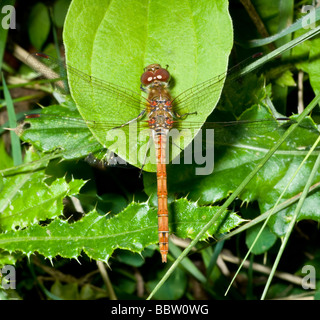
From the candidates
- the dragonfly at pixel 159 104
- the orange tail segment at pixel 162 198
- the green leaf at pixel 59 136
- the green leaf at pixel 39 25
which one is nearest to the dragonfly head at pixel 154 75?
the dragonfly at pixel 159 104

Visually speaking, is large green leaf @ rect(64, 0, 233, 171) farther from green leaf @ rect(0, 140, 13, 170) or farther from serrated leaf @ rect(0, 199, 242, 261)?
green leaf @ rect(0, 140, 13, 170)

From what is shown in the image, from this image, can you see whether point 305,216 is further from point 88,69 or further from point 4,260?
point 4,260

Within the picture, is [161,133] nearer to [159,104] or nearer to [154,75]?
[159,104]

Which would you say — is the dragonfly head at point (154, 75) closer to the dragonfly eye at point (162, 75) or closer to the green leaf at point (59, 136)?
the dragonfly eye at point (162, 75)

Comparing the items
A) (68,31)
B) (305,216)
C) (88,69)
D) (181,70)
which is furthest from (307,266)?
(68,31)

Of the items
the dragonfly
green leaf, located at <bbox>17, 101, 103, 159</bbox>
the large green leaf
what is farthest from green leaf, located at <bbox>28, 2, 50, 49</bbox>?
the large green leaf

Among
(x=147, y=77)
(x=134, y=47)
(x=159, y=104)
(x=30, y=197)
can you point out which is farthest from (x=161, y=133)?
(x=30, y=197)
